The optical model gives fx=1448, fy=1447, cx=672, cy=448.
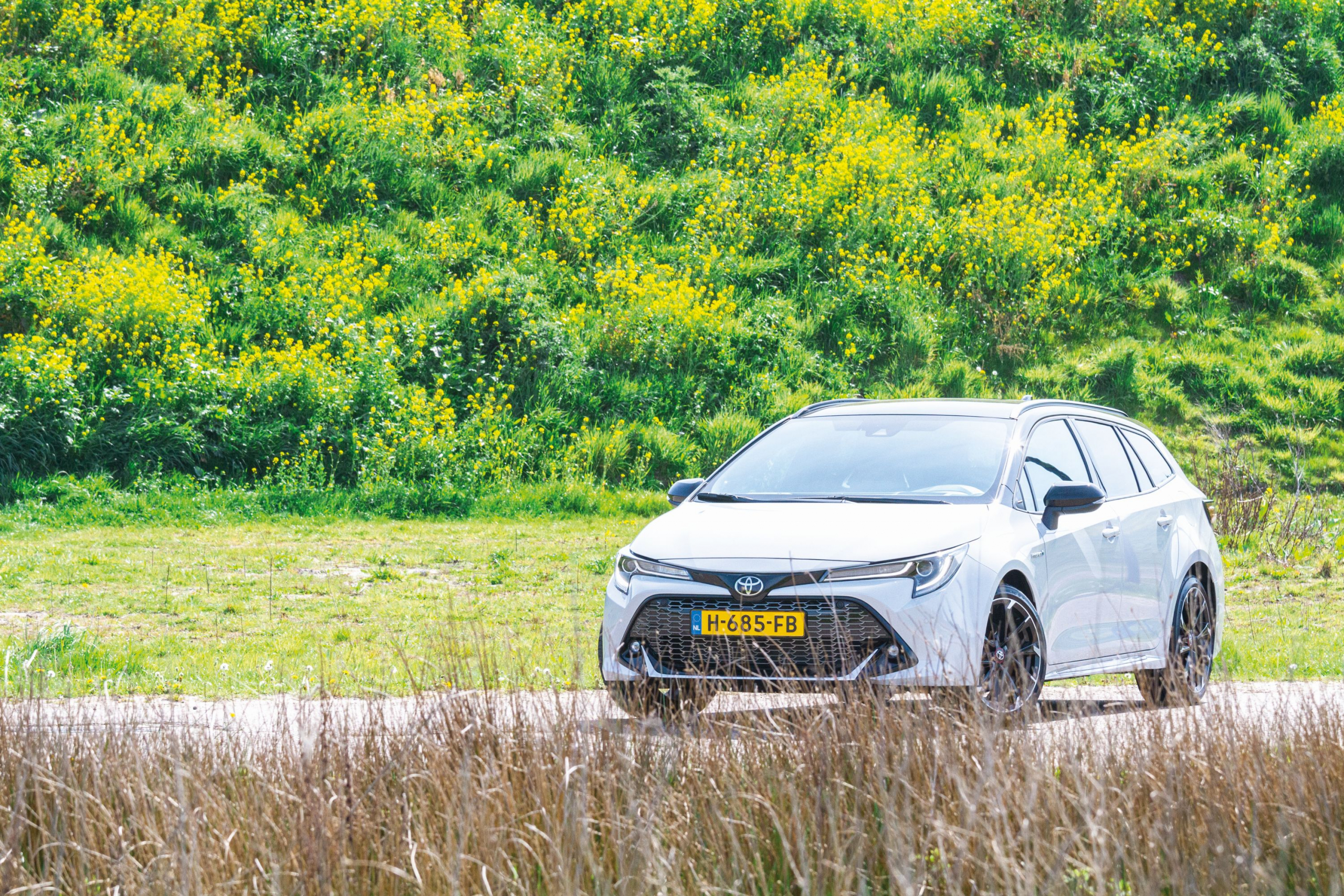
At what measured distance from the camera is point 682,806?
430 centimetres

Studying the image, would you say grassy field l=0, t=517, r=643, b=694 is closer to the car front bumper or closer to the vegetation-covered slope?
the car front bumper

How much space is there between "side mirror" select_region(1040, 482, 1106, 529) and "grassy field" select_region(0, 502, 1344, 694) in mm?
1785

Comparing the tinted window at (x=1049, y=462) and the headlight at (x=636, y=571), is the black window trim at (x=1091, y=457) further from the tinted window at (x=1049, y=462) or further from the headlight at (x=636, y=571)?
the headlight at (x=636, y=571)

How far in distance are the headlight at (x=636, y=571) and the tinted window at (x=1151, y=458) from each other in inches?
145

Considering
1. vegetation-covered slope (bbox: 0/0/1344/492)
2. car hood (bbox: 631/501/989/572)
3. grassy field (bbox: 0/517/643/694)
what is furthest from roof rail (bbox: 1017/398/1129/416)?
vegetation-covered slope (bbox: 0/0/1344/492)

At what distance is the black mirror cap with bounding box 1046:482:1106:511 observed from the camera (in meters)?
7.30

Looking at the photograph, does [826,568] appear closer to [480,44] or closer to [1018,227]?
[1018,227]

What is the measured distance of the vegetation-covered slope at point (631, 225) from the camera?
19.2m

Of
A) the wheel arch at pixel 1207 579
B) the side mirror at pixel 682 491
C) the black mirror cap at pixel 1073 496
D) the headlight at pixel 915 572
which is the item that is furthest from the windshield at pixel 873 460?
the wheel arch at pixel 1207 579

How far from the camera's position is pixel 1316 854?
13.2ft

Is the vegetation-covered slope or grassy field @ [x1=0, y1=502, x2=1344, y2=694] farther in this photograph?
the vegetation-covered slope

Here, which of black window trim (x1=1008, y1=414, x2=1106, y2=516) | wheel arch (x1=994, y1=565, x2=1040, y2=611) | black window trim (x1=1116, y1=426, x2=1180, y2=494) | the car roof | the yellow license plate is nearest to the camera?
the yellow license plate

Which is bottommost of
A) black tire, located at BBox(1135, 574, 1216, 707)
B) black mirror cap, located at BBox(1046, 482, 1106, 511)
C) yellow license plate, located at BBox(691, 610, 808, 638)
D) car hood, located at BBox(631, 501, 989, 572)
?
black tire, located at BBox(1135, 574, 1216, 707)

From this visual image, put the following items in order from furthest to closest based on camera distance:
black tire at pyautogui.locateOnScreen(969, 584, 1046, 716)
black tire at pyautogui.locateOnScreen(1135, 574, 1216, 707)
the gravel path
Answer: black tire at pyautogui.locateOnScreen(1135, 574, 1216, 707)
black tire at pyautogui.locateOnScreen(969, 584, 1046, 716)
the gravel path
